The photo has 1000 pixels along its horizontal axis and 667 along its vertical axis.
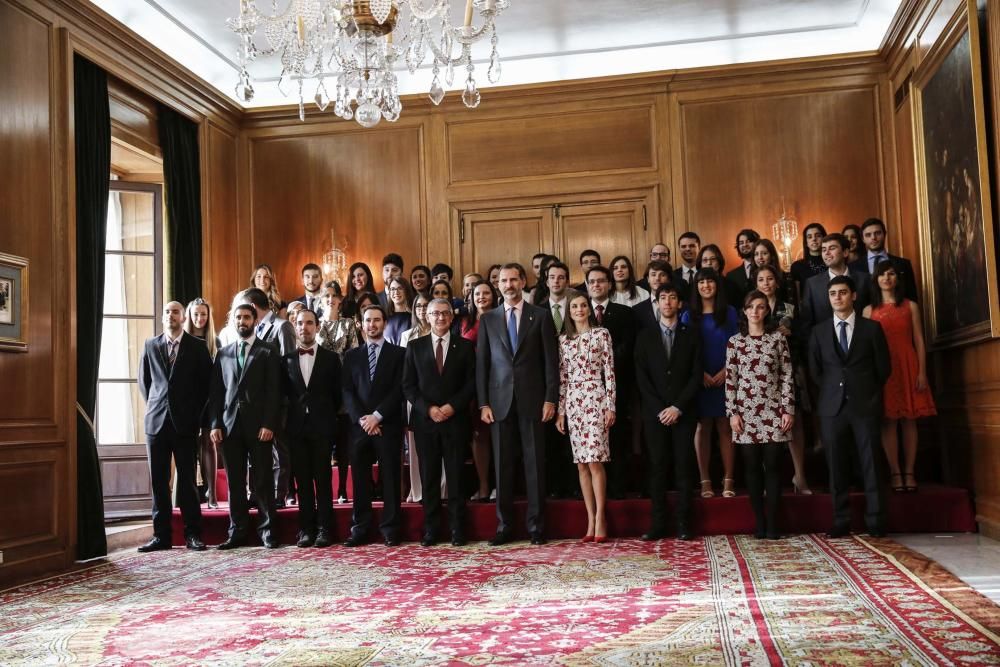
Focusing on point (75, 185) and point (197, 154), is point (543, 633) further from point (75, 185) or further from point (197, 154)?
point (197, 154)

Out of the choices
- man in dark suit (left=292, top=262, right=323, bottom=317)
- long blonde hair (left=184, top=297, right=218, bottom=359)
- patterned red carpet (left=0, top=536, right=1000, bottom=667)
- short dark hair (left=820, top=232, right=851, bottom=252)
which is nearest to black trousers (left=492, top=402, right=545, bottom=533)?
patterned red carpet (left=0, top=536, right=1000, bottom=667)

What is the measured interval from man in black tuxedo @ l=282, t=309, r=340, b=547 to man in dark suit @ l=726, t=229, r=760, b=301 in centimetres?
309

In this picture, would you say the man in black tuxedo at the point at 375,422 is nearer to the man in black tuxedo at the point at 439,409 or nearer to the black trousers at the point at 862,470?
the man in black tuxedo at the point at 439,409

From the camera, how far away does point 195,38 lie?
8438mm

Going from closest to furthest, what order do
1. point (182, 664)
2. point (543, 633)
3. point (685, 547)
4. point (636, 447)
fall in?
point (182, 664) → point (543, 633) → point (685, 547) → point (636, 447)

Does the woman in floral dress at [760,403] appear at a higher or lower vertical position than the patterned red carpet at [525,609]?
higher

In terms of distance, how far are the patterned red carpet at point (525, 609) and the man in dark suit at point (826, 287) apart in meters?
1.68

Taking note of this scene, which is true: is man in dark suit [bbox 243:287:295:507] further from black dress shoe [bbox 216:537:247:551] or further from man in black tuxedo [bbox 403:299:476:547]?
man in black tuxedo [bbox 403:299:476:547]

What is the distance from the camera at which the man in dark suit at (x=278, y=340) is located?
22.9 feet

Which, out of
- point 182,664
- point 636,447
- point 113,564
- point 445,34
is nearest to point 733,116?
point 636,447

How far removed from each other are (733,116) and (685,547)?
4715mm

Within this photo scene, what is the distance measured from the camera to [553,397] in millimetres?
6207

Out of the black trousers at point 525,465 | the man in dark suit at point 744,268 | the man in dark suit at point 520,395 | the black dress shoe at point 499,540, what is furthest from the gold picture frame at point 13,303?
the man in dark suit at point 744,268

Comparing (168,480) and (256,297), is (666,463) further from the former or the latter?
(168,480)
